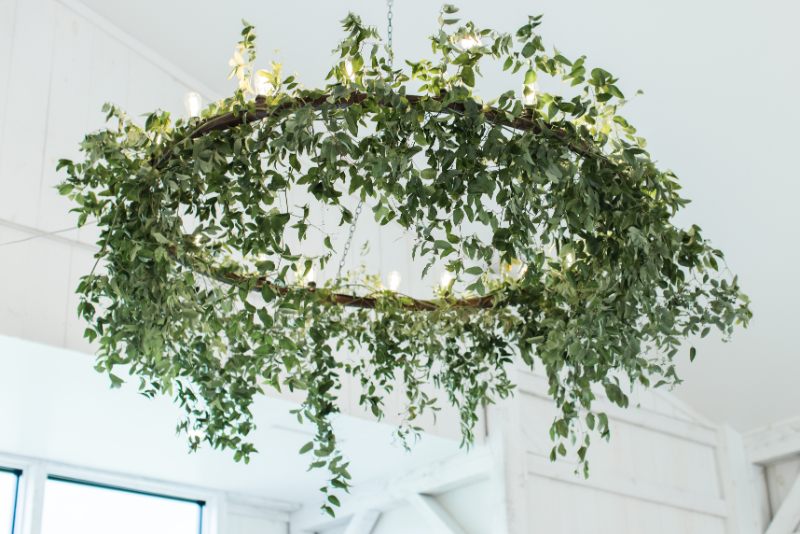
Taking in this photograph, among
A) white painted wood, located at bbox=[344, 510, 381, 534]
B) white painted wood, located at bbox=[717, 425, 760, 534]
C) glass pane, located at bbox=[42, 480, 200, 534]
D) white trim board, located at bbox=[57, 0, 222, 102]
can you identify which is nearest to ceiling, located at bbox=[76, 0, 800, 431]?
white trim board, located at bbox=[57, 0, 222, 102]

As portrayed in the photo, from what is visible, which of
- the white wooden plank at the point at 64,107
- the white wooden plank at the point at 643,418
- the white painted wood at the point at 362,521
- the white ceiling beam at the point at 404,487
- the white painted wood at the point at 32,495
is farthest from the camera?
the white painted wood at the point at 362,521

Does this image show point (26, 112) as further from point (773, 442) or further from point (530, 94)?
point (773, 442)

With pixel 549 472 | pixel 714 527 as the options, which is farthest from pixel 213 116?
pixel 714 527

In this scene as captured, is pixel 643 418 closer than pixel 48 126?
No

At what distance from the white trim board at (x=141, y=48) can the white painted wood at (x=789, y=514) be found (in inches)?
164

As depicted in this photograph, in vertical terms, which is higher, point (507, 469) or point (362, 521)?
point (507, 469)

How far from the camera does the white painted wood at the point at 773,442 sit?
17.0 ft

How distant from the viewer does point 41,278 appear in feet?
10.6

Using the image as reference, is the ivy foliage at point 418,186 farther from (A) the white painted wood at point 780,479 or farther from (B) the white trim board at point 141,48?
(A) the white painted wood at point 780,479

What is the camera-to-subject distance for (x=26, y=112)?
3.44m

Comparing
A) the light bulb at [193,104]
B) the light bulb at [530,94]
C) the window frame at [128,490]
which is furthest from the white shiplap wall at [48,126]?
the light bulb at [530,94]

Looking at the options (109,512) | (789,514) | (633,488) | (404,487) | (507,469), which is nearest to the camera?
(507,469)

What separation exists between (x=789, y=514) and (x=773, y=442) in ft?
1.46

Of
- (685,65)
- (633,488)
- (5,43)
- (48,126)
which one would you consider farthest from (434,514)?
(5,43)
